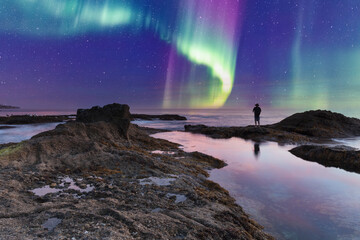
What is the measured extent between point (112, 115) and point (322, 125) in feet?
92.2

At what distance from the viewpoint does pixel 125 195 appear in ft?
18.1

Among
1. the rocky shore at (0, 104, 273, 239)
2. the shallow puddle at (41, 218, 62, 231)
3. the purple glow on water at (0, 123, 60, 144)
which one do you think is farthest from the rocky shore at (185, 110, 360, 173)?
the purple glow on water at (0, 123, 60, 144)

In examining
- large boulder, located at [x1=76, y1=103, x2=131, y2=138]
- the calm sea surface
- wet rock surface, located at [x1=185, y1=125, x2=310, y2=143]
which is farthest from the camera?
wet rock surface, located at [x1=185, y1=125, x2=310, y2=143]

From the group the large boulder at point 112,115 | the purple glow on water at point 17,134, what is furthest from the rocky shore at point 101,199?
the purple glow on water at point 17,134

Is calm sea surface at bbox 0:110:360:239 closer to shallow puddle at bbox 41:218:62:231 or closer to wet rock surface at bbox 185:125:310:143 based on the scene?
shallow puddle at bbox 41:218:62:231

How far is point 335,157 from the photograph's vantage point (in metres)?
13.6

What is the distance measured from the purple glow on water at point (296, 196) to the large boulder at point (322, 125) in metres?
15.9

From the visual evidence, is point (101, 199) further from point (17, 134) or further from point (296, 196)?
point (17, 134)

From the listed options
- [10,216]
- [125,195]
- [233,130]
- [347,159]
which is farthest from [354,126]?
[10,216]

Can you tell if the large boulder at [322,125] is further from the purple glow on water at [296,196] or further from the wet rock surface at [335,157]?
the purple glow on water at [296,196]

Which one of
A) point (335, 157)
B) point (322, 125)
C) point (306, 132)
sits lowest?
point (335, 157)

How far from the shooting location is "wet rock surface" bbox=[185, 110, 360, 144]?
82.0 feet

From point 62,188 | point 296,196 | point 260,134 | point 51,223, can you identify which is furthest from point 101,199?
point 260,134

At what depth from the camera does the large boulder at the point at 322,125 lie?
27.7 metres
